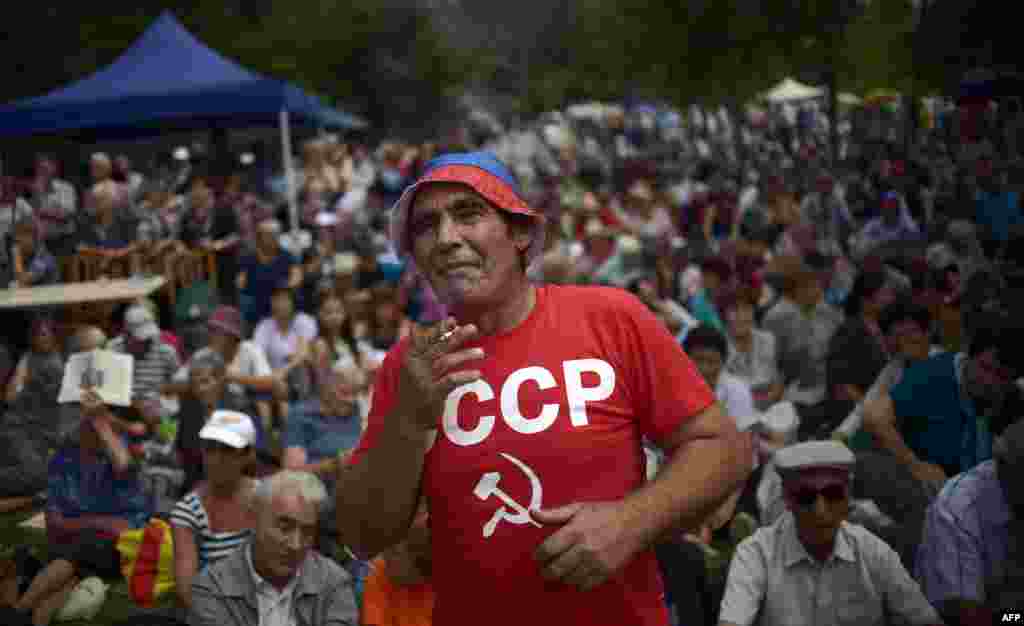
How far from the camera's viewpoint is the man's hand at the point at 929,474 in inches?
203

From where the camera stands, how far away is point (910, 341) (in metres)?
6.03

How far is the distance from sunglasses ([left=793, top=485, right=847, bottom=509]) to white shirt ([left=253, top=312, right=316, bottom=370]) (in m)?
6.08

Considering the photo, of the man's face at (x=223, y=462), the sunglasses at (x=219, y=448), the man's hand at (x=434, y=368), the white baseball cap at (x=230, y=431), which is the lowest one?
the man's face at (x=223, y=462)

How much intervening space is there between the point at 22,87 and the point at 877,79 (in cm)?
996

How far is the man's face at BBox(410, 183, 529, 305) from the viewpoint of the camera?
1993 mm

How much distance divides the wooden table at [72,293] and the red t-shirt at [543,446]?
6.21 m

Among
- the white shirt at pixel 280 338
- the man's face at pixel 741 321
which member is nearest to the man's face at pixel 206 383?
the white shirt at pixel 280 338

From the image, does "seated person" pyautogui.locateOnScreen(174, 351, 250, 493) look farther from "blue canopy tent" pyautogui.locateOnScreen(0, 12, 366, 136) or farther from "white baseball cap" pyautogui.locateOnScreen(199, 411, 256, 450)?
"blue canopy tent" pyautogui.locateOnScreen(0, 12, 366, 136)

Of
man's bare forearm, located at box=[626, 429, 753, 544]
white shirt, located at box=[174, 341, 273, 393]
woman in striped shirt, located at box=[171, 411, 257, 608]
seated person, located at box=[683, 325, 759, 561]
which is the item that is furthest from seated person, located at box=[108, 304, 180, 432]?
man's bare forearm, located at box=[626, 429, 753, 544]

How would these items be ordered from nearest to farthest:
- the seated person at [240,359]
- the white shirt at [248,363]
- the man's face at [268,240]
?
1. the seated person at [240,359]
2. the white shirt at [248,363]
3. the man's face at [268,240]

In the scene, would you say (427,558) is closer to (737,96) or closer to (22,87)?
(22,87)

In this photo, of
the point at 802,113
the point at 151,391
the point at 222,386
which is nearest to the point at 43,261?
the point at 151,391

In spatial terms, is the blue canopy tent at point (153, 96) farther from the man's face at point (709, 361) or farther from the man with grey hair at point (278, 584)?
the man with grey hair at point (278, 584)

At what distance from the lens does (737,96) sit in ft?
88.8
